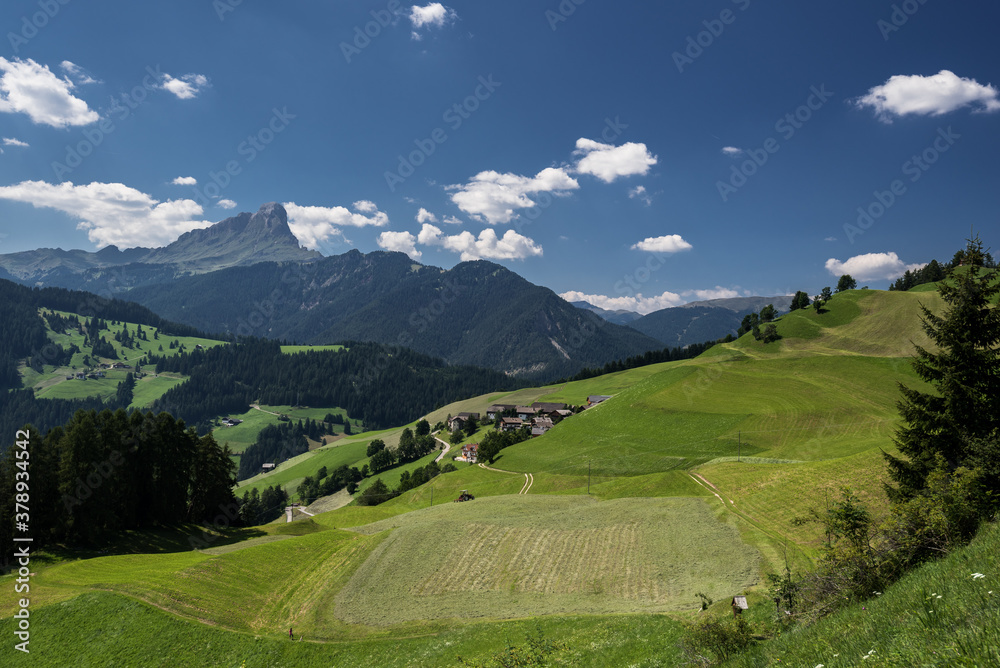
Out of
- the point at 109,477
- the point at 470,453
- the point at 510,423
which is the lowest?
the point at 470,453

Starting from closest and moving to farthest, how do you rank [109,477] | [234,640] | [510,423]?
[234,640] → [109,477] → [510,423]

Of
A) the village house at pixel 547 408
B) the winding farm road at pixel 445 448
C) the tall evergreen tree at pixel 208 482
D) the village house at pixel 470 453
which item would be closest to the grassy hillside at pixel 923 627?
the tall evergreen tree at pixel 208 482

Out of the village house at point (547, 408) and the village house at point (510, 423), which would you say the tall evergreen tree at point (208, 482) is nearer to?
the village house at point (510, 423)

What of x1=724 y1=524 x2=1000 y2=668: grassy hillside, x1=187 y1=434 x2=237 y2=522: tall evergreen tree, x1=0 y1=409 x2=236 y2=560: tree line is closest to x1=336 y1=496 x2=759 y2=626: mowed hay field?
x1=724 y1=524 x2=1000 y2=668: grassy hillside

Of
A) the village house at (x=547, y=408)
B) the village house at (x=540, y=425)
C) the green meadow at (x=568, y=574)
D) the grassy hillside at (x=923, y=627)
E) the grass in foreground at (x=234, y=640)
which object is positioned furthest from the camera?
the village house at (x=547, y=408)

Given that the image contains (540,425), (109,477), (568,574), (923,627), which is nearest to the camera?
(923,627)

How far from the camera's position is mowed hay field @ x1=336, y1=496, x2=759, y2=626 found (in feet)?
114

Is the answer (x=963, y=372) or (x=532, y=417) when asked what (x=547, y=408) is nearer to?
(x=532, y=417)

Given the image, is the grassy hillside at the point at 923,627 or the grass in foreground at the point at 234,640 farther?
the grass in foreground at the point at 234,640

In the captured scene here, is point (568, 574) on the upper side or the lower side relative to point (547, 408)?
lower

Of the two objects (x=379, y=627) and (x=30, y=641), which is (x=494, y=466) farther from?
(x=30, y=641)

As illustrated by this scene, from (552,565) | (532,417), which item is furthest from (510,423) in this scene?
(552,565)

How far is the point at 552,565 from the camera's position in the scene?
4216 cm

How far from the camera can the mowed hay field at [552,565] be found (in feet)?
114
